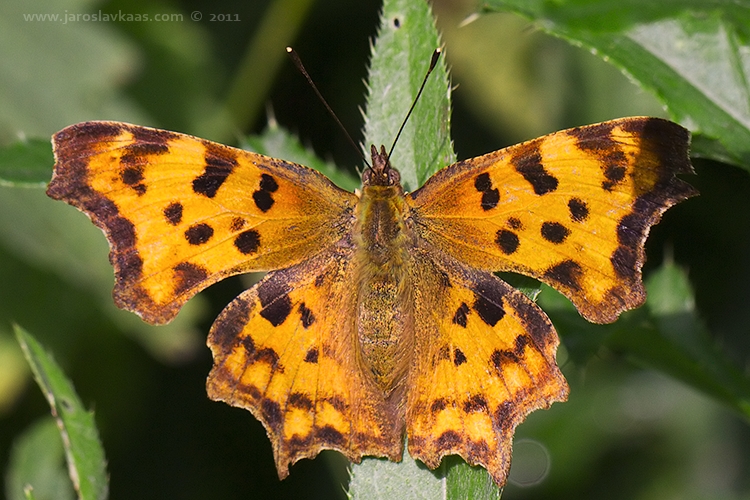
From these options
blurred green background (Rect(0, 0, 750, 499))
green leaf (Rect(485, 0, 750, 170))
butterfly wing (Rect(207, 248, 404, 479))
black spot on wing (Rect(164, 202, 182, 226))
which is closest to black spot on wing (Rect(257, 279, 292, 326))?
butterfly wing (Rect(207, 248, 404, 479))

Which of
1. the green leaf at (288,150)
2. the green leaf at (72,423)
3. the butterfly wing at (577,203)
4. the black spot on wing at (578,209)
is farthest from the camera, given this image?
the green leaf at (288,150)

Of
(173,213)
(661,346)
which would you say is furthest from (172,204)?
(661,346)

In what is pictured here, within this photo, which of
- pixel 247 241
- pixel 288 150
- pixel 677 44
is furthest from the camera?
pixel 288 150

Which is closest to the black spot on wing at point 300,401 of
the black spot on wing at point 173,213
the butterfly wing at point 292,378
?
the butterfly wing at point 292,378

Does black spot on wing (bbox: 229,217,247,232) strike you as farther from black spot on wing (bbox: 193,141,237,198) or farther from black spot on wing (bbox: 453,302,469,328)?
black spot on wing (bbox: 453,302,469,328)

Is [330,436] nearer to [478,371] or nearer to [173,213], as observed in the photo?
[478,371]

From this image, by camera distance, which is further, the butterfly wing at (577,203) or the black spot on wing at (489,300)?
the black spot on wing at (489,300)

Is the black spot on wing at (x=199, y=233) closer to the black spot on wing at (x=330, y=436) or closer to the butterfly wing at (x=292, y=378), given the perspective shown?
the butterfly wing at (x=292, y=378)

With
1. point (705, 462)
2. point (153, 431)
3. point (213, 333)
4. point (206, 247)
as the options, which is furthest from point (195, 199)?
point (705, 462)
